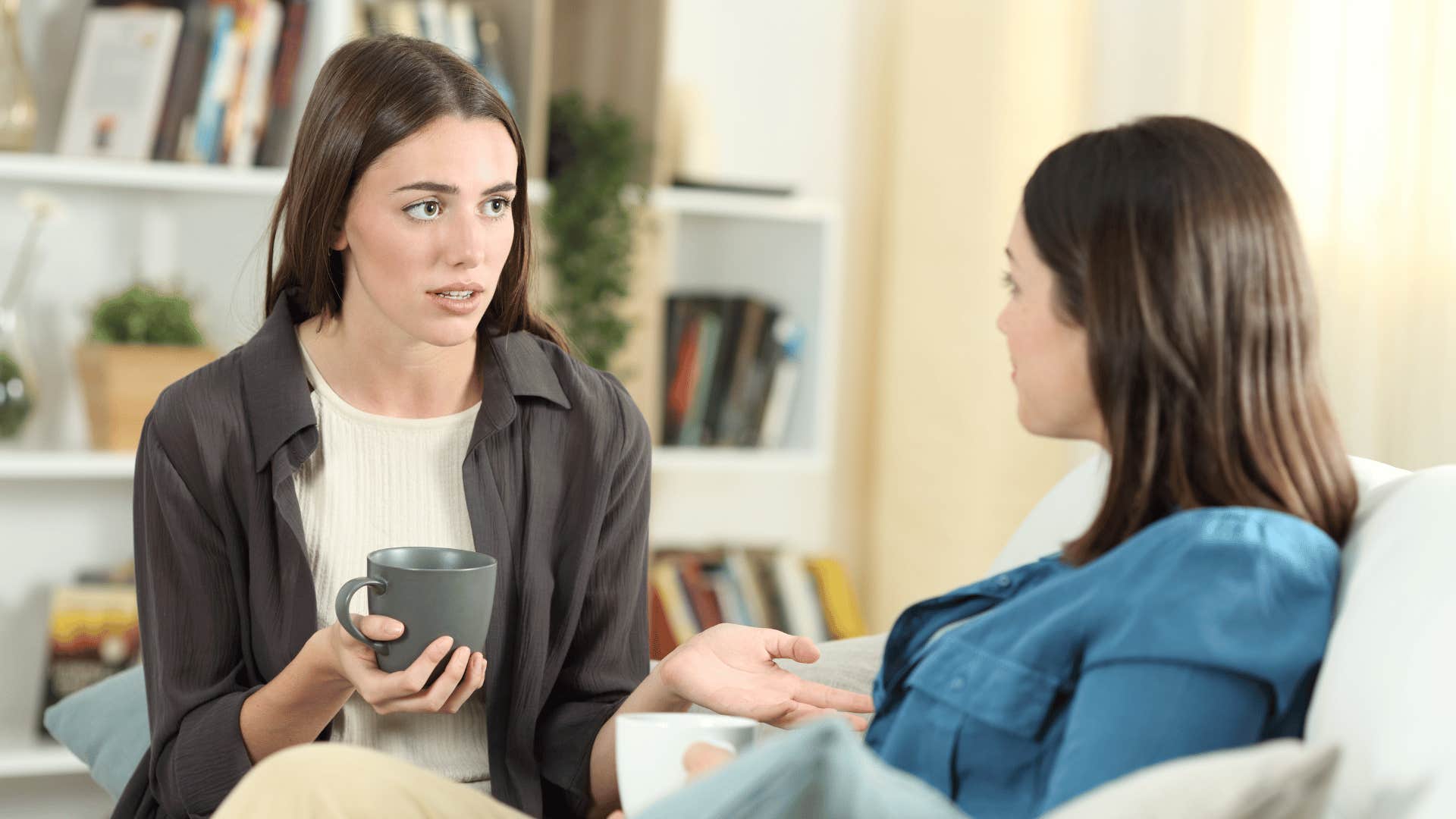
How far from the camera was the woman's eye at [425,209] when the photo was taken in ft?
4.29

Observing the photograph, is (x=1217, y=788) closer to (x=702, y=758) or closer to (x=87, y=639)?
(x=702, y=758)

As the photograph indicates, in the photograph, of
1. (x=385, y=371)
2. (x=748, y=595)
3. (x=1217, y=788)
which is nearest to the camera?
(x=1217, y=788)

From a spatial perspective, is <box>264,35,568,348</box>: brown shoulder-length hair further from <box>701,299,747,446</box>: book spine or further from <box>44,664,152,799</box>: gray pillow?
<box>701,299,747,446</box>: book spine

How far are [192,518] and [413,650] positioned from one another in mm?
340

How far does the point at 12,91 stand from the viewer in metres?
2.22

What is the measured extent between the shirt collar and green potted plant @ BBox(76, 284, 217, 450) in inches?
34.4

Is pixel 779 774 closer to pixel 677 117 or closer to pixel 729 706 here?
pixel 729 706

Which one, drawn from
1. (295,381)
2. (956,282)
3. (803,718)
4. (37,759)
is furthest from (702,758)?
(956,282)

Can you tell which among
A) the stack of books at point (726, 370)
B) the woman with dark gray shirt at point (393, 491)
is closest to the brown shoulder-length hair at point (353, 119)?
the woman with dark gray shirt at point (393, 491)

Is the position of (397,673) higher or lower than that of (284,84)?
lower

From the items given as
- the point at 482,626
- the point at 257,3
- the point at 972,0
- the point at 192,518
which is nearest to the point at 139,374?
the point at 257,3

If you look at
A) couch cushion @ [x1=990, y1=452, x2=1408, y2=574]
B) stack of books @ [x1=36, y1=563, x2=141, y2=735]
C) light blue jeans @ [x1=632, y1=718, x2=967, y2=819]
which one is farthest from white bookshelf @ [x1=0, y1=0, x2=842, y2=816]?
light blue jeans @ [x1=632, y1=718, x2=967, y2=819]

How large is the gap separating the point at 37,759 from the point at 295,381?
126cm

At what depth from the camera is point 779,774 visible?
75 centimetres
